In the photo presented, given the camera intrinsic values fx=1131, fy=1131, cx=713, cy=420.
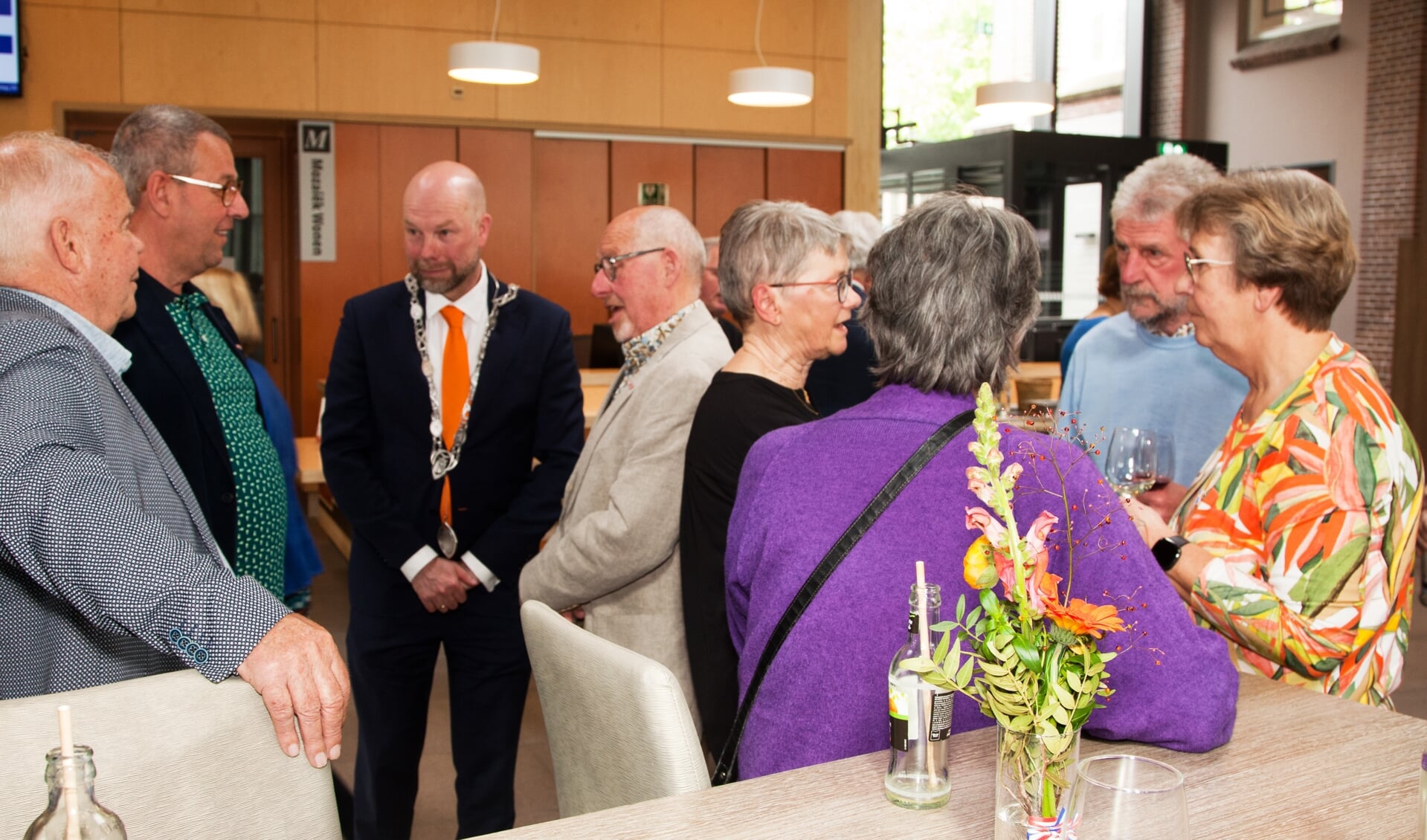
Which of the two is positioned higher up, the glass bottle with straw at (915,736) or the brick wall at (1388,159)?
the brick wall at (1388,159)

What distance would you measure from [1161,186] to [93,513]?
2371 mm

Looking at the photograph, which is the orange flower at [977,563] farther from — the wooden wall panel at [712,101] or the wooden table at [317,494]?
the wooden wall panel at [712,101]

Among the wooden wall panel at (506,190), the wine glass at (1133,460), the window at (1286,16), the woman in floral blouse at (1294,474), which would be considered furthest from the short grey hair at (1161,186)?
the window at (1286,16)

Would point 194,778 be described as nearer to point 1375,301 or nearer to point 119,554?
point 119,554

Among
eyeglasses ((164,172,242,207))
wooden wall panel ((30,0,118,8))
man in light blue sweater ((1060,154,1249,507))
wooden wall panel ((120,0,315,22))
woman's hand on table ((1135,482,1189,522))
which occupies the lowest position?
woman's hand on table ((1135,482,1189,522))

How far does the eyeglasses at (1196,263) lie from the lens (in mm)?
1956

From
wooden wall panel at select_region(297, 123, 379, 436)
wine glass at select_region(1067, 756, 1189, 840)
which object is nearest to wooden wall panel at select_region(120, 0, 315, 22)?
wooden wall panel at select_region(297, 123, 379, 436)

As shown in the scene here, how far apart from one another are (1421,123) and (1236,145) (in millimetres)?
2191

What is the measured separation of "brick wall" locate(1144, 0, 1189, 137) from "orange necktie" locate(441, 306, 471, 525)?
43.9 ft

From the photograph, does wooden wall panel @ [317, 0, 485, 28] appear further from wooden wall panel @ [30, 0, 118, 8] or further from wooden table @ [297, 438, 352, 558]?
wooden table @ [297, 438, 352, 558]

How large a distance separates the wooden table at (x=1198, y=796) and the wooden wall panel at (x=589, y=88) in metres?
7.81

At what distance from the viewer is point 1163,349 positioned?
284cm

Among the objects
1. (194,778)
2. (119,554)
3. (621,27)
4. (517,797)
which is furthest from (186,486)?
(621,27)

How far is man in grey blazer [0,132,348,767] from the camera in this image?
1446mm
